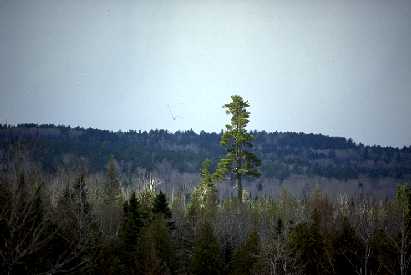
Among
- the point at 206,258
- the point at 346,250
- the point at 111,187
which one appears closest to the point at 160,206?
the point at 206,258

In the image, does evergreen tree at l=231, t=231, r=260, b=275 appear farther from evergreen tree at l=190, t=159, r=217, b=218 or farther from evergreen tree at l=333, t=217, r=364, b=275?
evergreen tree at l=190, t=159, r=217, b=218

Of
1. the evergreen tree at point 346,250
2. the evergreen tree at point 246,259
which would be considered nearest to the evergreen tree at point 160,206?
the evergreen tree at point 246,259

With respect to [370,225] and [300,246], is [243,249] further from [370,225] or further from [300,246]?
[370,225]

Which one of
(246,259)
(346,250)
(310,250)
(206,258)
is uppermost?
(310,250)

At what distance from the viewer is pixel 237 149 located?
41281 mm

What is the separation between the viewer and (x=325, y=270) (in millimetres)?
34312

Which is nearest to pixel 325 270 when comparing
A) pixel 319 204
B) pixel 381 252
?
pixel 381 252

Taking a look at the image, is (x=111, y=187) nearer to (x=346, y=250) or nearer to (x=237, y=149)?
(x=237, y=149)

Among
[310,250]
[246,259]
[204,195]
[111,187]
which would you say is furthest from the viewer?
[111,187]

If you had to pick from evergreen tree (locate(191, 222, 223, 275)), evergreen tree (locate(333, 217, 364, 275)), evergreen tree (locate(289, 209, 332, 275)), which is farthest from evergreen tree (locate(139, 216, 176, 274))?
evergreen tree (locate(333, 217, 364, 275))

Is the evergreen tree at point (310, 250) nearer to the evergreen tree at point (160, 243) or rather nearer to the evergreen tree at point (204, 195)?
the evergreen tree at point (160, 243)

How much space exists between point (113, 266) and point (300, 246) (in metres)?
13.4

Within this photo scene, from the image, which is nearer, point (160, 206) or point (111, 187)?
point (160, 206)

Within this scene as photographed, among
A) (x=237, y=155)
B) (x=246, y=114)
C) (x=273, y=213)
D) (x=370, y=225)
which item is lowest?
(x=273, y=213)
